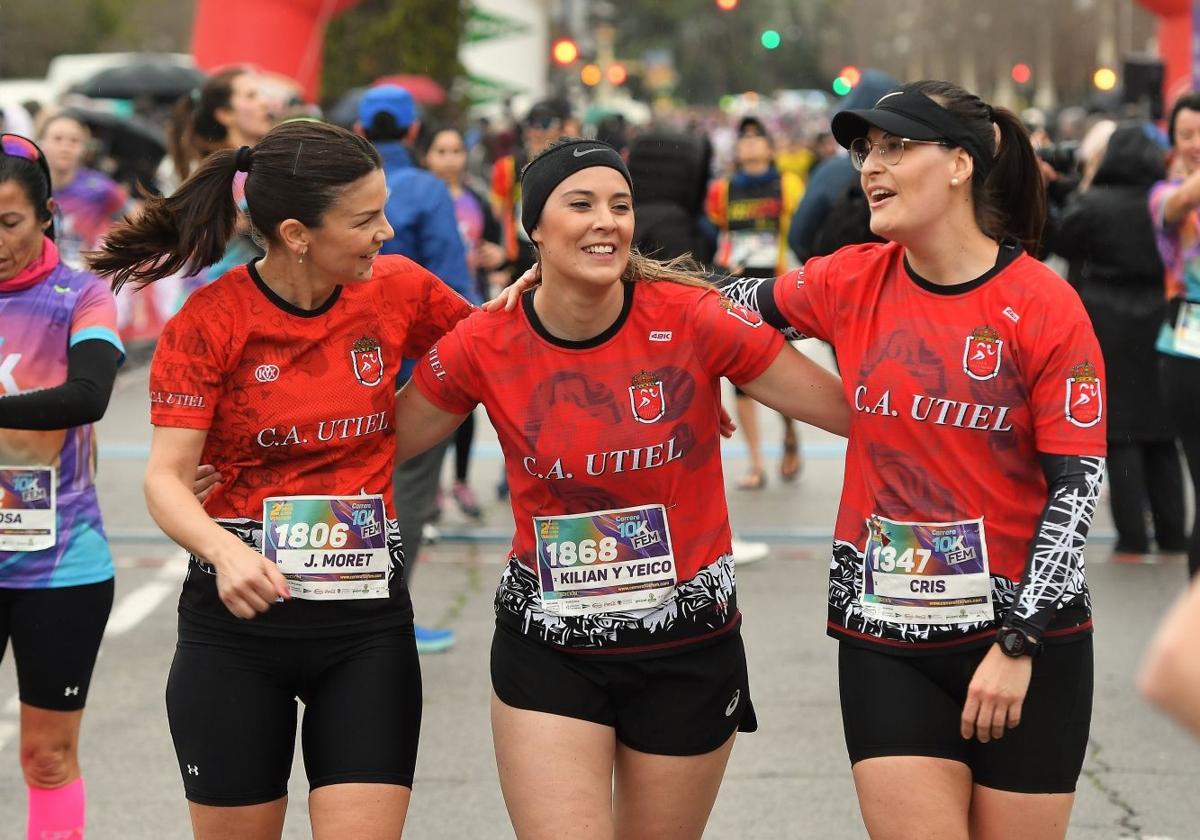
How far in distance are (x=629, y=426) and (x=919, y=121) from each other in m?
0.86

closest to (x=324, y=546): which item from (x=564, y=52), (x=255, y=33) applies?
(x=255, y=33)

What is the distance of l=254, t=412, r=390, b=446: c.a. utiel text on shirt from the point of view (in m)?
3.55

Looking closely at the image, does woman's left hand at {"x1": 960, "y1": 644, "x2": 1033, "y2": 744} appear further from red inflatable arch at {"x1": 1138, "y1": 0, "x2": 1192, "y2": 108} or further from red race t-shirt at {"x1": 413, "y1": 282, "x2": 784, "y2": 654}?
red inflatable arch at {"x1": 1138, "y1": 0, "x2": 1192, "y2": 108}

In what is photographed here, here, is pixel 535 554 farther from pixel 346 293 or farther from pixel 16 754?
pixel 16 754

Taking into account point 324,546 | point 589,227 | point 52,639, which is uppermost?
point 589,227

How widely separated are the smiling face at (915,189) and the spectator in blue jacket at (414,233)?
10.7ft

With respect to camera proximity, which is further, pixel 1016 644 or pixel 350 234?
pixel 350 234

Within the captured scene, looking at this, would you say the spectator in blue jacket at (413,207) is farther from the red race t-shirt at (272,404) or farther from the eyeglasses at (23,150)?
the red race t-shirt at (272,404)

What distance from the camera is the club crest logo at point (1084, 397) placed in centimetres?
324

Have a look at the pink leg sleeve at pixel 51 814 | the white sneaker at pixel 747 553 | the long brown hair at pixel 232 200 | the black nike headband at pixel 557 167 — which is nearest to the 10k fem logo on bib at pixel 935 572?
the black nike headband at pixel 557 167

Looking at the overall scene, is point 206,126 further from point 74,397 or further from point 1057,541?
point 1057,541

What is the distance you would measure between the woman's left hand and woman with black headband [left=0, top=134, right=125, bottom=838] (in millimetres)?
2149

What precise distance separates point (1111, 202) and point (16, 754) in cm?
542

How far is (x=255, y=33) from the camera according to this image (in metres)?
23.2
